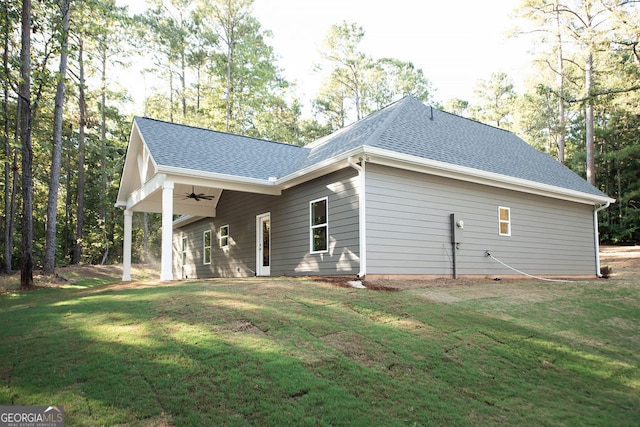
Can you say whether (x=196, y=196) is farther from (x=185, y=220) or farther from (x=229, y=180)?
(x=185, y=220)

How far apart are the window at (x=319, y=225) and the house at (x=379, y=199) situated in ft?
0.12

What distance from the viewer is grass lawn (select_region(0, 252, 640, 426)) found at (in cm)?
406

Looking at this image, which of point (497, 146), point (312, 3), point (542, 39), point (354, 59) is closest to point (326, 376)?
point (497, 146)

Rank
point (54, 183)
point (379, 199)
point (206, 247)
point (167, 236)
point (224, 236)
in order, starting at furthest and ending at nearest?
point (206, 247) < point (224, 236) < point (54, 183) < point (167, 236) < point (379, 199)

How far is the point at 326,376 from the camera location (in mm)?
4691

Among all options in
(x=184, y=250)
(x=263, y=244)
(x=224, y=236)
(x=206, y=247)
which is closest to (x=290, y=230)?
(x=263, y=244)

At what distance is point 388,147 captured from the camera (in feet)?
33.3

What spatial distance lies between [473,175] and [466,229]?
54.4 inches

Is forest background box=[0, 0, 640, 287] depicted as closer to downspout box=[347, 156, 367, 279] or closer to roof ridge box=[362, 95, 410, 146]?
roof ridge box=[362, 95, 410, 146]

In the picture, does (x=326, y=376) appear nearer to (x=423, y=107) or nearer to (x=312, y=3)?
(x=423, y=107)

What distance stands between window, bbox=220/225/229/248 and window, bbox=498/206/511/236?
8976 millimetres

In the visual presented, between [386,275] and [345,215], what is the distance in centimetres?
159

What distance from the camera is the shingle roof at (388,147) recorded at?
11250 millimetres

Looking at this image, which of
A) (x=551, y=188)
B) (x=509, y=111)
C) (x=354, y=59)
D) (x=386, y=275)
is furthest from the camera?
(x=509, y=111)
